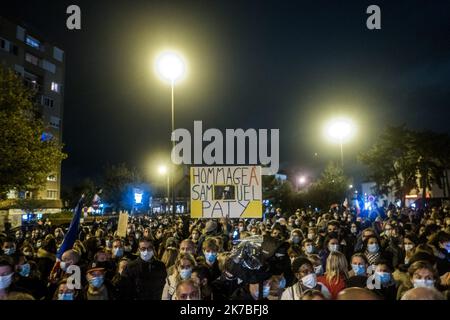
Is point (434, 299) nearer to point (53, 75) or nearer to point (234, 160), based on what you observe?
point (234, 160)

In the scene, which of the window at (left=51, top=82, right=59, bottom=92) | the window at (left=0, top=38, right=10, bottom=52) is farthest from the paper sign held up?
the window at (left=51, top=82, right=59, bottom=92)

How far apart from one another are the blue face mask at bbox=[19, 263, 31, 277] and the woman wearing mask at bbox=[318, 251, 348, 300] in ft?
15.0

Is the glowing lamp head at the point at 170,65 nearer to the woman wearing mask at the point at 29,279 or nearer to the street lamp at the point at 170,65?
the street lamp at the point at 170,65

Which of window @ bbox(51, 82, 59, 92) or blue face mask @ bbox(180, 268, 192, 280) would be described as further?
window @ bbox(51, 82, 59, 92)

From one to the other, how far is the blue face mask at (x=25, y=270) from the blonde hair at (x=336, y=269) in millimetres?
4654

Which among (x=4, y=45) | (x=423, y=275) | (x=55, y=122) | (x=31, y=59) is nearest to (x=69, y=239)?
(x=423, y=275)

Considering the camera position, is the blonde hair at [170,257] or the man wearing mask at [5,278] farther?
the blonde hair at [170,257]

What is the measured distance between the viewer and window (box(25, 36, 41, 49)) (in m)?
55.9

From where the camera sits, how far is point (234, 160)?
13062 mm

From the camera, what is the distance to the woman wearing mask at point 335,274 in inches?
211

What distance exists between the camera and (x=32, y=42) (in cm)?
5678

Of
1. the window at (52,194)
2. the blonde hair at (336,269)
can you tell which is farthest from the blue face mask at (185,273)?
the window at (52,194)

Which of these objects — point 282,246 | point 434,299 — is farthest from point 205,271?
point 434,299

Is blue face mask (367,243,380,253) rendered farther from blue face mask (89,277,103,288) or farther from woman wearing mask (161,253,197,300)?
blue face mask (89,277,103,288)
